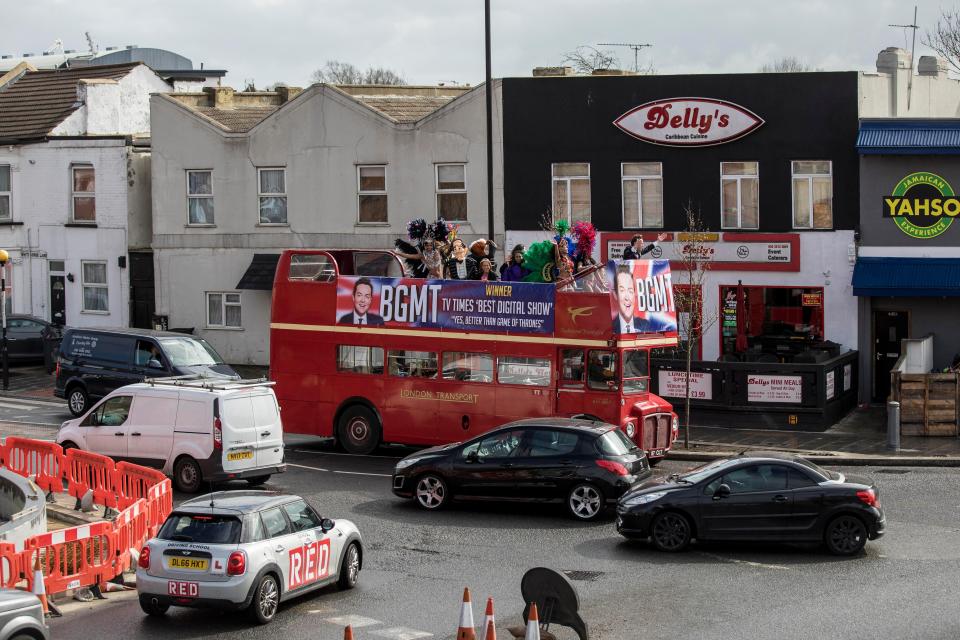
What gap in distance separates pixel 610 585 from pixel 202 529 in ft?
16.1

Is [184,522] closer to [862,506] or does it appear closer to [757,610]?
[757,610]

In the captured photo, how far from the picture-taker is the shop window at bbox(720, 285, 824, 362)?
103 feet

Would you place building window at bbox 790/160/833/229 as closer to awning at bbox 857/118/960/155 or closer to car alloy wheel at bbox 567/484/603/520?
awning at bbox 857/118/960/155

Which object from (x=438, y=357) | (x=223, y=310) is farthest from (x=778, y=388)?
(x=223, y=310)

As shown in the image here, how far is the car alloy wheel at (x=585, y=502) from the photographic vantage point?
62.5 ft

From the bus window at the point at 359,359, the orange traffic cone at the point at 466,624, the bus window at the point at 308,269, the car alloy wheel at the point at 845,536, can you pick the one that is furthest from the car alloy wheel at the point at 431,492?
the orange traffic cone at the point at 466,624

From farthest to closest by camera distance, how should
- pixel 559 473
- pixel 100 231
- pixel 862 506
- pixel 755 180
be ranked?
pixel 100 231 → pixel 755 180 → pixel 559 473 → pixel 862 506

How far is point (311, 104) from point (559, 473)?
2092 centimetres

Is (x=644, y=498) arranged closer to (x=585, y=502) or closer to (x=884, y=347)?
(x=585, y=502)

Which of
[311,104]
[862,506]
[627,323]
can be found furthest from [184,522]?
[311,104]

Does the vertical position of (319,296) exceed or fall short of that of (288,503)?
it exceeds it

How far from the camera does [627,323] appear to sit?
22.5 metres

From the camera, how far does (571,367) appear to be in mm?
22984

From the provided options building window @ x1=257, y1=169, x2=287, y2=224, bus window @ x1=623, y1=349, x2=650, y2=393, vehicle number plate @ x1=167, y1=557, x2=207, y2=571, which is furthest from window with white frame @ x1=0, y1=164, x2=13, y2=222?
vehicle number plate @ x1=167, y1=557, x2=207, y2=571
